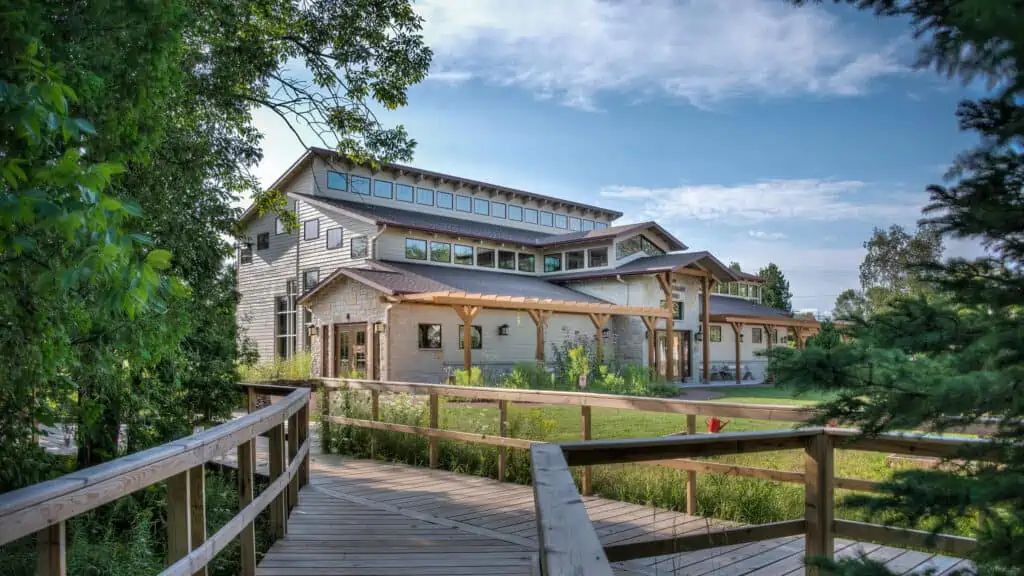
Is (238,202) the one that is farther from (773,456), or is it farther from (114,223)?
(773,456)

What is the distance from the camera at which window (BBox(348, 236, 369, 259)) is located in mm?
22656

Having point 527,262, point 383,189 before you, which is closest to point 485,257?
point 527,262

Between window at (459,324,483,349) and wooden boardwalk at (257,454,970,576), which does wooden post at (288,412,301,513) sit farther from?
window at (459,324,483,349)

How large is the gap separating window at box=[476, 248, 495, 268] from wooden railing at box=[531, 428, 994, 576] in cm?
2184

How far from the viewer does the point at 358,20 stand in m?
9.72

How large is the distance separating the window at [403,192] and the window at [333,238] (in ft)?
11.1

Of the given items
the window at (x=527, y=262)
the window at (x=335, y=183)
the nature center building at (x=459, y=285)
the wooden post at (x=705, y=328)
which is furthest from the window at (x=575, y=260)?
the window at (x=335, y=183)

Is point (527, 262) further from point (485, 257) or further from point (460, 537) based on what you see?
point (460, 537)

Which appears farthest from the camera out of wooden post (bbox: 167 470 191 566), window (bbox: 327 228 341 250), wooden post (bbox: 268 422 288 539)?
window (bbox: 327 228 341 250)

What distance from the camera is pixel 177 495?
9.34ft

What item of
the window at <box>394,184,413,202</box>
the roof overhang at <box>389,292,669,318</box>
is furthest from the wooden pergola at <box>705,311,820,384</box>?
the window at <box>394,184,413,202</box>

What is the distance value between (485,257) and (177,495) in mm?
23038

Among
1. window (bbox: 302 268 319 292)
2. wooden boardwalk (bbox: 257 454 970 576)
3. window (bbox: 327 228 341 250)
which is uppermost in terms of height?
window (bbox: 327 228 341 250)

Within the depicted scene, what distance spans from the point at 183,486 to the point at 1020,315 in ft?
10.0
